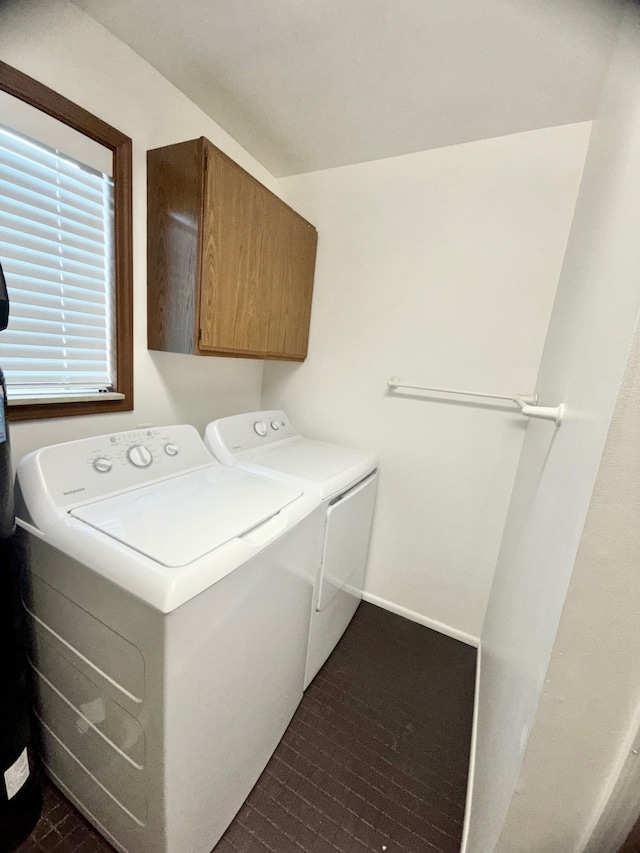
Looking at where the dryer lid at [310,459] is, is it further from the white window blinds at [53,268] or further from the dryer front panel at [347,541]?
the white window blinds at [53,268]

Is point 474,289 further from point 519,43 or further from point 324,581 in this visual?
point 324,581

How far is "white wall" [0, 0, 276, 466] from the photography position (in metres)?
1.03

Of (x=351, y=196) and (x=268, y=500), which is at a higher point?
(x=351, y=196)

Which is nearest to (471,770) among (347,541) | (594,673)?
(347,541)

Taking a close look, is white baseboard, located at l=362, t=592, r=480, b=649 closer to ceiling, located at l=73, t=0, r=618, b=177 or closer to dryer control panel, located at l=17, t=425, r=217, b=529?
dryer control panel, located at l=17, t=425, r=217, b=529

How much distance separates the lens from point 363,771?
122cm

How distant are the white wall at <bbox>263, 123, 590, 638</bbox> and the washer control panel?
3.11 feet

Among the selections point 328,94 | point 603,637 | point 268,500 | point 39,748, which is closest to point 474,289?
point 328,94

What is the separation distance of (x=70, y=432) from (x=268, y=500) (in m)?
0.84

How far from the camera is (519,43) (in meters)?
1.07

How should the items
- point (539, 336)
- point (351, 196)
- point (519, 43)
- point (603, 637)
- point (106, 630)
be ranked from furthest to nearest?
point (351, 196) → point (539, 336) → point (519, 43) → point (106, 630) → point (603, 637)

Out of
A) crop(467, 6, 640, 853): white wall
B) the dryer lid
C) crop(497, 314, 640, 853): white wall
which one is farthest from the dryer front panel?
crop(497, 314, 640, 853): white wall

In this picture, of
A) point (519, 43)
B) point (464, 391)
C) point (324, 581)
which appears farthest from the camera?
point (464, 391)

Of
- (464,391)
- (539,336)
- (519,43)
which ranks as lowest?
(464,391)
